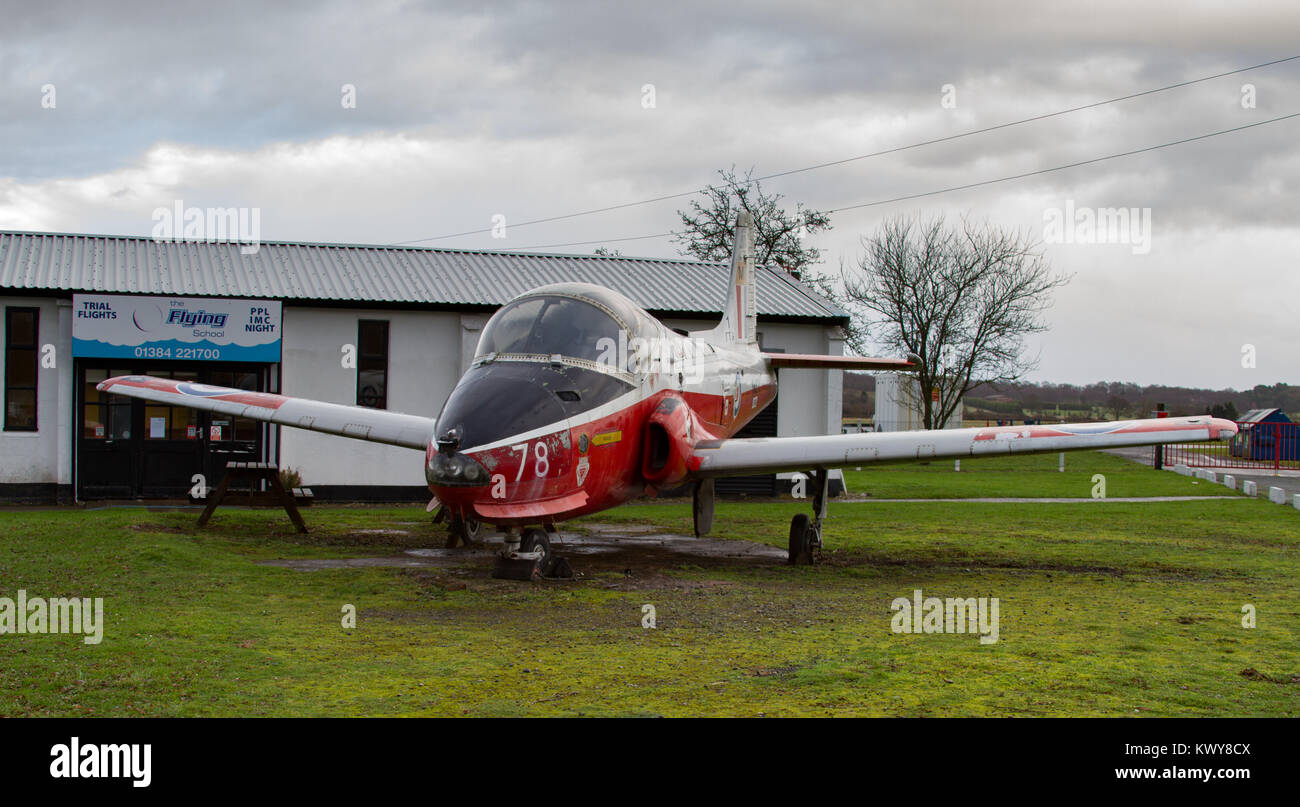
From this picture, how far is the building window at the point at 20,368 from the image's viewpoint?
21.5 meters

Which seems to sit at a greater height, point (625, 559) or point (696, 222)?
point (696, 222)

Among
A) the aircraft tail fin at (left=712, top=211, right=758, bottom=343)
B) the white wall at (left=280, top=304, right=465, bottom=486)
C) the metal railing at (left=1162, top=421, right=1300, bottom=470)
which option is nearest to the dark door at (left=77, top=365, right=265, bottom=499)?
the white wall at (left=280, top=304, right=465, bottom=486)

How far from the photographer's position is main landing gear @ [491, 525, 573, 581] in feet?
38.7

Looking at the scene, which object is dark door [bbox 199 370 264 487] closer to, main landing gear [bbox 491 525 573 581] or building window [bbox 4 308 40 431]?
building window [bbox 4 308 40 431]

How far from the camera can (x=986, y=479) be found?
33.6 m

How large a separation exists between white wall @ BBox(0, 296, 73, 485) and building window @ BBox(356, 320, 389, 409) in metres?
5.77

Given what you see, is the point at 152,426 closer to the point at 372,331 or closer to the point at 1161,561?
the point at 372,331

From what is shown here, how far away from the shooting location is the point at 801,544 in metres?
14.0

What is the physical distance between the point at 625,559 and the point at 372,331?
39.3 ft

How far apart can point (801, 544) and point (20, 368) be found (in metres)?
16.9

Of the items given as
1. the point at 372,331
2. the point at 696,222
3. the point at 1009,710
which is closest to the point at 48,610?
the point at 1009,710

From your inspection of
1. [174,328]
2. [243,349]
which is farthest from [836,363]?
[174,328]

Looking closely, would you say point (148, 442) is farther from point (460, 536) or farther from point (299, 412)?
point (460, 536)

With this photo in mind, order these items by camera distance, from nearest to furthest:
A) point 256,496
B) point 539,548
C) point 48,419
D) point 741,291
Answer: point 539,548 < point 256,496 < point 741,291 < point 48,419
